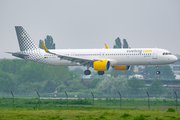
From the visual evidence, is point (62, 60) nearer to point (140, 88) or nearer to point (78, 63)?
point (78, 63)

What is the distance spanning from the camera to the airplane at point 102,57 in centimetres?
5125

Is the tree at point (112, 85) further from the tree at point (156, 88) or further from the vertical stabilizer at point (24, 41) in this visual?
the vertical stabilizer at point (24, 41)

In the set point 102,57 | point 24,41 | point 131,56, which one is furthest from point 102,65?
point 24,41

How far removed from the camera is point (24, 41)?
61.0 m

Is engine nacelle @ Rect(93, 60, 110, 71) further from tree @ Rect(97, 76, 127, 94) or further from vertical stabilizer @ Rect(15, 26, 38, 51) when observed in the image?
tree @ Rect(97, 76, 127, 94)

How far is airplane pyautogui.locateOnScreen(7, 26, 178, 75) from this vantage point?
51250 mm

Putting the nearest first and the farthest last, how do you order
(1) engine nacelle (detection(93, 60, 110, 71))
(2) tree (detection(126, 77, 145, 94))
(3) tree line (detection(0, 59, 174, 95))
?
(1) engine nacelle (detection(93, 60, 110, 71)) < (3) tree line (detection(0, 59, 174, 95)) < (2) tree (detection(126, 77, 145, 94))

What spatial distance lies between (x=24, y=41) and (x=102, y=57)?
629 inches

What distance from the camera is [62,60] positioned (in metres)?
57.2

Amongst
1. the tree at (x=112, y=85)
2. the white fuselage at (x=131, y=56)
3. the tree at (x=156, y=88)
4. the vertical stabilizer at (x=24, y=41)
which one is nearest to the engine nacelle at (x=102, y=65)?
the white fuselage at (x=131, y=56)

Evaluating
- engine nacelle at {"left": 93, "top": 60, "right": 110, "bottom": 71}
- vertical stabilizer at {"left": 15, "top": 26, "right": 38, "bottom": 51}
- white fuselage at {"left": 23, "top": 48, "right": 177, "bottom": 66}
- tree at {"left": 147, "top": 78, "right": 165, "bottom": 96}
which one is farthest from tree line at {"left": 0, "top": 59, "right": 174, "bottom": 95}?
engine nacelle at {"left": 93, "top": 60, "right": 110, "bottom": 71}

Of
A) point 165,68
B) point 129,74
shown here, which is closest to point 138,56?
point 129,74

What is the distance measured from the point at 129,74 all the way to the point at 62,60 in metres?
73.8

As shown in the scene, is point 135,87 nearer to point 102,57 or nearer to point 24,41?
point 102,57
